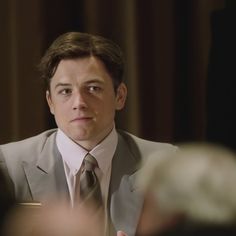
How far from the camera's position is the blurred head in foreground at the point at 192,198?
42 cm

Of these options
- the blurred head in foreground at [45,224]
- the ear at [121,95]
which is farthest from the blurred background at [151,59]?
the blurred head in foreground at [45,224]

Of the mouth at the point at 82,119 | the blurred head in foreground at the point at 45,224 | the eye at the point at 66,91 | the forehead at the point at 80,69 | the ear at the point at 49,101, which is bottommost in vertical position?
the mouth at the point at 82,119

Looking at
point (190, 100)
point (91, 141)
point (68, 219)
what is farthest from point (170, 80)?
point (68, 219)

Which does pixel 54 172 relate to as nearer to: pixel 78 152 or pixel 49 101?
pixel 78 152

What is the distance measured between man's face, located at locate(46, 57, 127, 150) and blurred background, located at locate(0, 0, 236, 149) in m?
0.07

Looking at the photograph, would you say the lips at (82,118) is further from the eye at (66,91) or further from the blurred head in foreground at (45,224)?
the blurred head in foreground at (45,224)

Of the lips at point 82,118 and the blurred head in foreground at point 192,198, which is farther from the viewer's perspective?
the lips at point 82,118

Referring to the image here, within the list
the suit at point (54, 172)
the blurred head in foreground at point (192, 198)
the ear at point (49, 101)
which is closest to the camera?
the blurred head in foreground at point (192, 198)

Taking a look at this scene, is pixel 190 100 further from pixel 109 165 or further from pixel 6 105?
pixel 6 105

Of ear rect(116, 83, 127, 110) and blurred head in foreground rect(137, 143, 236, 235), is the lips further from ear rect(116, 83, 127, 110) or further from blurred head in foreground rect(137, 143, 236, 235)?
blurred head in foreground rect(137, 143, 236, 235)

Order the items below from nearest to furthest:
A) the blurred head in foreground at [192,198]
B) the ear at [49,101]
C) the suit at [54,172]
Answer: the blurred head in foreground at [192,198], the suit at [54,172], the ear at [49,101]

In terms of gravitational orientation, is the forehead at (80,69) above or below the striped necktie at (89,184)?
above

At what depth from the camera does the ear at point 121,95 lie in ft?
5.08

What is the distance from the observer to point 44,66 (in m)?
1.53
